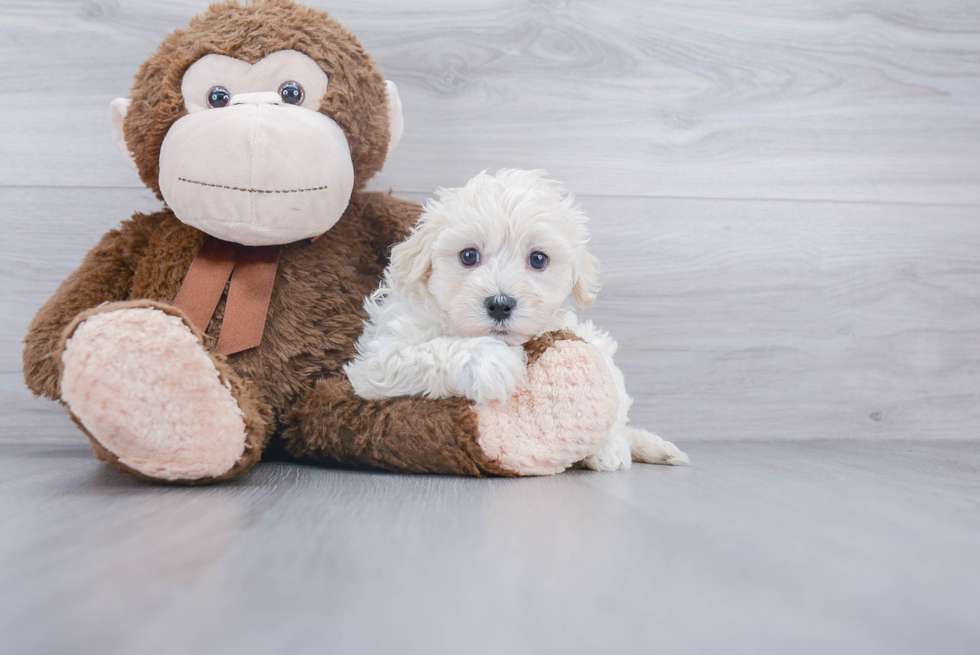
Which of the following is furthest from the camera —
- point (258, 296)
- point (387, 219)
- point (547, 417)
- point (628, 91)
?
point (628, 91)

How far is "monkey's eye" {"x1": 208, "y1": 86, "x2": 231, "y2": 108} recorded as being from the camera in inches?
30.1

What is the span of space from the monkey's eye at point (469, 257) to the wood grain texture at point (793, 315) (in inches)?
16.9

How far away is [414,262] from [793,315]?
0.74 metres

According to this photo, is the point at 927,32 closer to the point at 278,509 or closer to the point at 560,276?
the point at 560,276

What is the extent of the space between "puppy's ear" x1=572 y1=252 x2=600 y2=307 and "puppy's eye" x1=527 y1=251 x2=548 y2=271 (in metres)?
0.06

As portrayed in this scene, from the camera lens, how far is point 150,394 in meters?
0.59

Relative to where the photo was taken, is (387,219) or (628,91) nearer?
(387,219)

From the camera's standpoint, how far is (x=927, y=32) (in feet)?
3.74

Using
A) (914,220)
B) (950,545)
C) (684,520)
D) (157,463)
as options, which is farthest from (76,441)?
(914,220)

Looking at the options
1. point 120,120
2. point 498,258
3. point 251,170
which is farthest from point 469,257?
point 120,120

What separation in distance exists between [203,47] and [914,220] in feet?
3.89

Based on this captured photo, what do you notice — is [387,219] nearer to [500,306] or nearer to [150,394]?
[500,306]

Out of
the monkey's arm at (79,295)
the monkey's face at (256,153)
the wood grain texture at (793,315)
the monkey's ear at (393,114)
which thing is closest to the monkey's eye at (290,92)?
the monkey's face at (256,153)

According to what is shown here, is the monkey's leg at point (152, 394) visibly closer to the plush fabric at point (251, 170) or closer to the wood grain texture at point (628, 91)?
the plush fabric at point (251, 170)
